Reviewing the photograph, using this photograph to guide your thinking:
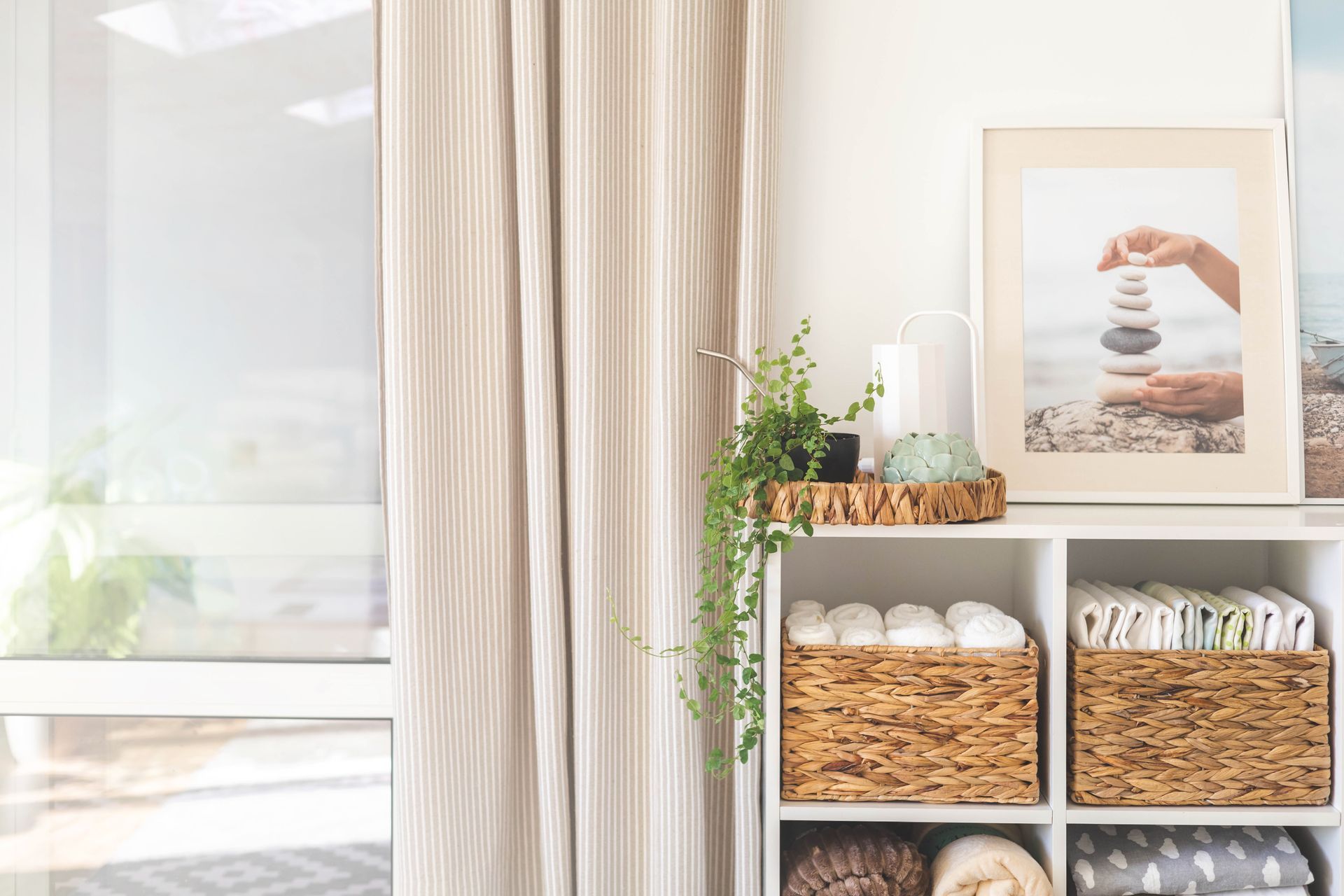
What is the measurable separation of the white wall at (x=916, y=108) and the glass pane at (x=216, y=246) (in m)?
0.70

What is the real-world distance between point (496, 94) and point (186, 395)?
0.71 metres

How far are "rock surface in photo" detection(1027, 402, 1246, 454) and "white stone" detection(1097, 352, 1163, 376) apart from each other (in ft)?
0.17

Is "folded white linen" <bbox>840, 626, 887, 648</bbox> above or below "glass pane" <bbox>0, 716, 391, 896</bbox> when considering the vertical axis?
above

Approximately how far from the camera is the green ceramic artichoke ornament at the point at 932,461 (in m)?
1.00

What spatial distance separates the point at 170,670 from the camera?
1368mm

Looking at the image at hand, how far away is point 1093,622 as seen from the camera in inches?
41.0

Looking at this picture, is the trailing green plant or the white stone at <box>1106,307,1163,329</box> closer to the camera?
the trailing green plant

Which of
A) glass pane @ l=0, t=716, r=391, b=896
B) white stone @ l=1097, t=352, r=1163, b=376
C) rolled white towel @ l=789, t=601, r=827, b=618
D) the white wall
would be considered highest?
the white wall

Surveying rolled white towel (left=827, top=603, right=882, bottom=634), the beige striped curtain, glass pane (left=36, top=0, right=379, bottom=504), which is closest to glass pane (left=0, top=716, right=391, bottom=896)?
the beige striped curtain

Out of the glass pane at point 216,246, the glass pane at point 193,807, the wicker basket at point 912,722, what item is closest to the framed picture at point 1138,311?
the wicker basket at point 912,722

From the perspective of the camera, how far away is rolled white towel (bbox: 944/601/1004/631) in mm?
1065

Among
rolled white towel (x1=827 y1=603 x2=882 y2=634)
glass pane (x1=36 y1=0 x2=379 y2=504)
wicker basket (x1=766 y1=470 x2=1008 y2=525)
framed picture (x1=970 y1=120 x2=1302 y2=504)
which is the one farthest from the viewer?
glass pane (x1=36 y1=0 x2=379 y2=504)

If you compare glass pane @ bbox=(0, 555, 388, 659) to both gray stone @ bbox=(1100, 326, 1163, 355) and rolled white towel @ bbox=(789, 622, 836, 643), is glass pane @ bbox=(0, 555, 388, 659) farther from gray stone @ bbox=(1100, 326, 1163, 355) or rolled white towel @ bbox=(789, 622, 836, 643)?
gray stone @ bbox=(1100, 326, 1163, 355)

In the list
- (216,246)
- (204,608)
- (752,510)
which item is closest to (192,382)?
(216,246)
